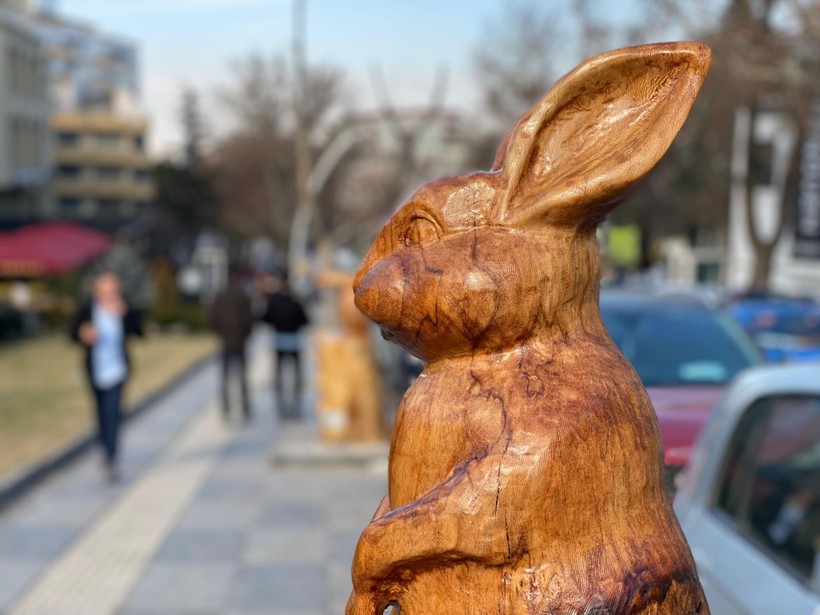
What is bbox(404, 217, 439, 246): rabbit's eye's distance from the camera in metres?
1.60

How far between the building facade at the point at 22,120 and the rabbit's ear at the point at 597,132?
3903cm

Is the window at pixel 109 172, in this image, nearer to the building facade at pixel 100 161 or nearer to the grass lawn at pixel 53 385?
the building facade at pixel 100 161

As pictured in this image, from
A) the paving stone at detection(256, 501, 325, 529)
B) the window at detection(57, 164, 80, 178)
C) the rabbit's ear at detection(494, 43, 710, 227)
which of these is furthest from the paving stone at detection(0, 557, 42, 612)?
the window at detection(57, 164, 80, 178)

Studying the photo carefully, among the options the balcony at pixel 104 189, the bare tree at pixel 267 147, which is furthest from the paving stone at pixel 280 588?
the balcony at pixel 104 189

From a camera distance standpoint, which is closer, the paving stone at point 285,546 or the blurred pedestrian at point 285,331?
the paving stone at point 285,546

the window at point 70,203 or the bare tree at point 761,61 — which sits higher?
the bare tree at point 761,61

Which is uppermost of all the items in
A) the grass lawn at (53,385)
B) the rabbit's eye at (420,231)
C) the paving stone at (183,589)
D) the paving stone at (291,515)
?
the rabbit's eye at (420,231)

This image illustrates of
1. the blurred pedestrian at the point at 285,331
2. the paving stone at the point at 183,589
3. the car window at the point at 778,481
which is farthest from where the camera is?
the blurred pedestrian at the point at 285,331

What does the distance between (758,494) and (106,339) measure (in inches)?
248

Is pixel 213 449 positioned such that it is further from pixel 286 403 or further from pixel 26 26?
pixel 26 26

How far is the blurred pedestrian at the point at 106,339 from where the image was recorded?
859cm

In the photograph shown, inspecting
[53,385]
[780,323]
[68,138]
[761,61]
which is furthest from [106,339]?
[68,138]

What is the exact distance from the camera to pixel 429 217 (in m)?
1.60

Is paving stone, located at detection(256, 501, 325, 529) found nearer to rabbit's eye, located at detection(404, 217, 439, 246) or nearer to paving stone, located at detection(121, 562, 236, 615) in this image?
paving stone, located at detection(121, 562, 236, 615)
